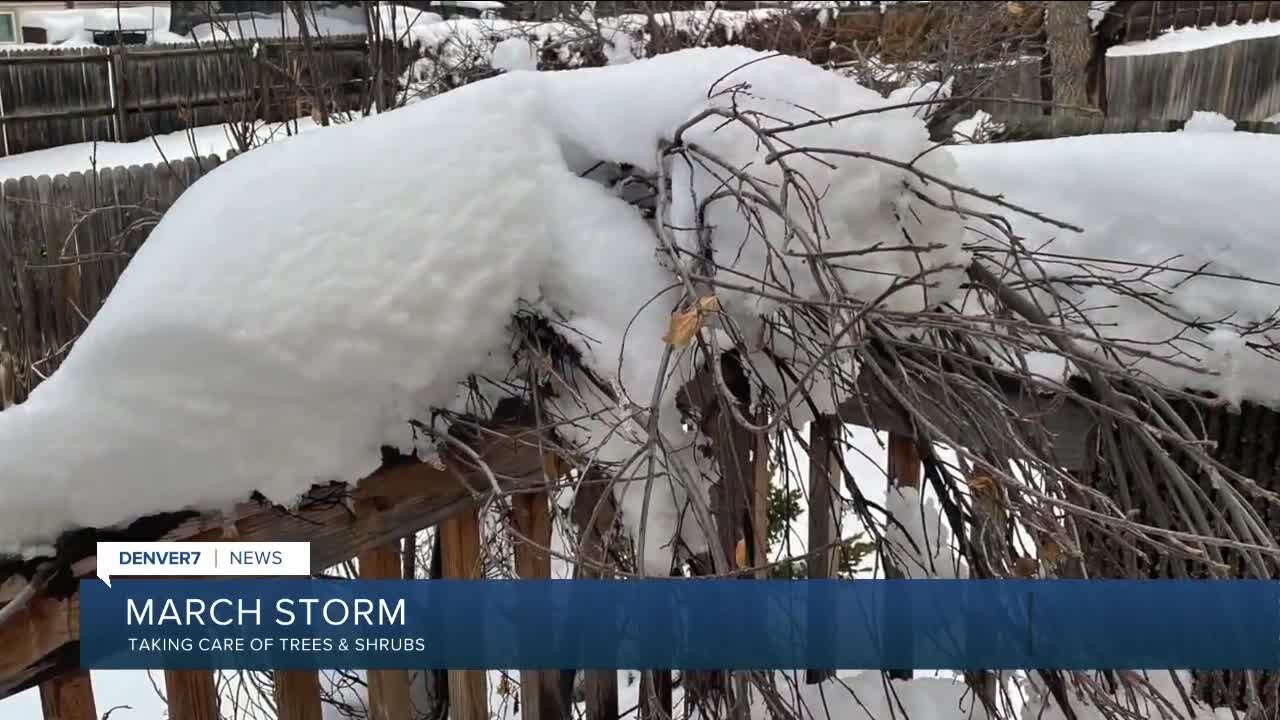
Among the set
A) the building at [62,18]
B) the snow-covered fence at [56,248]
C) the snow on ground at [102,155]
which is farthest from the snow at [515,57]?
the building at [62,18]

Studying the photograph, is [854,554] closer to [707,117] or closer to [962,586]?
[962,586]

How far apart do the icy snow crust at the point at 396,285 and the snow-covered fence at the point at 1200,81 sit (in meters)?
8.68

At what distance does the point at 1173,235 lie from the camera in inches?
110

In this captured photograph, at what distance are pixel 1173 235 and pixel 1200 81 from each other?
8.23m

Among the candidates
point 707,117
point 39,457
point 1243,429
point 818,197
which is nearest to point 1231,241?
point 1243,429


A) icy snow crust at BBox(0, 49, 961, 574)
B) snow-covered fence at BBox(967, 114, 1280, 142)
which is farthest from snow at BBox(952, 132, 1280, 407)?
snow-covered fence at BBox(967, 114, 1280, 142)

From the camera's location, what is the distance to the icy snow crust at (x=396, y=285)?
156 centimetres

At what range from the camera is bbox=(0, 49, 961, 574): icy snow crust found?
156 centimetres

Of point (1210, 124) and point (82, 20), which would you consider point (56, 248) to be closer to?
point (1210, 124)

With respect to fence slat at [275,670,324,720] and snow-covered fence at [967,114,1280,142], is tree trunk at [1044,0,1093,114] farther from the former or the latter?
fence slat at [275,670,324,720]

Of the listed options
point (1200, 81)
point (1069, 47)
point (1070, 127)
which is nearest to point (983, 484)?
point (1070, 127)

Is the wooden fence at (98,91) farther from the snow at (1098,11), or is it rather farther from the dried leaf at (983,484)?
the dried leaf at (983,484)

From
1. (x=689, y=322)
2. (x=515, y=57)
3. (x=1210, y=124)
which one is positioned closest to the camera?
(x=689, y=322)

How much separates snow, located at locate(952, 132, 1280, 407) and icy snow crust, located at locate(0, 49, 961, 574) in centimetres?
96
